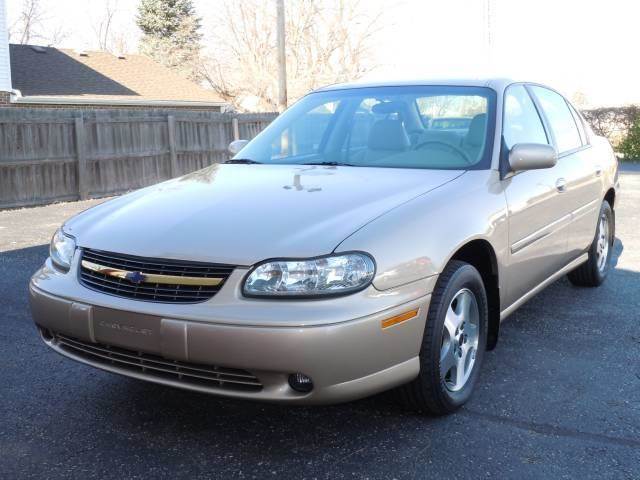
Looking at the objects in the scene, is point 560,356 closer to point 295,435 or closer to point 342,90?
point 295,435

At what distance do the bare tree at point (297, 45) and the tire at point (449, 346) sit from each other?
31.3m

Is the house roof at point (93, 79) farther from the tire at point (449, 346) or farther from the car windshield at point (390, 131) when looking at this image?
the tire at point (449, 346)

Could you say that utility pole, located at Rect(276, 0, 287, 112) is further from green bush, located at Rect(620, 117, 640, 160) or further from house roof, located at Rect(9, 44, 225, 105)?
green bush, located at Rect(620, 117, 640, 160)

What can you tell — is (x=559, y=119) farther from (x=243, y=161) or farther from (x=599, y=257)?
(x=243, y=161)

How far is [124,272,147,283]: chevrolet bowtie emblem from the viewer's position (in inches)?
112

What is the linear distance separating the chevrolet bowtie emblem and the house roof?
736 inches

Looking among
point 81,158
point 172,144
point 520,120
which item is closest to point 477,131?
point 520,120

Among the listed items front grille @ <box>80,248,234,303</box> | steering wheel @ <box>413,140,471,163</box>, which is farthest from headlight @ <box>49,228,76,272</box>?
steering wheel @ <box>413,140,471,163</box>

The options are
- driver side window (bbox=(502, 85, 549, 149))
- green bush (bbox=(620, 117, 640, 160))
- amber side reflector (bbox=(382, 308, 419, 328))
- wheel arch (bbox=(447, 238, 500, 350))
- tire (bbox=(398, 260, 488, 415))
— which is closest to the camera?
amber side reflector (bbox=(382, 308, 419, 328))

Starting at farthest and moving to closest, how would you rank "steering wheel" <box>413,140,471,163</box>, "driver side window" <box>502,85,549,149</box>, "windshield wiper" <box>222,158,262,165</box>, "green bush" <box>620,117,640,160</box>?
1. "green bush" <box>620,117,640,160</box>
2. "windshield wiper" <box>222,158,262,165</box>
3. "driver side window" <box>502,85,549,149</box>
4. "steering wheel" <box>413,140,471,163</box>

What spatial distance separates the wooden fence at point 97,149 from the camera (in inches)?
476

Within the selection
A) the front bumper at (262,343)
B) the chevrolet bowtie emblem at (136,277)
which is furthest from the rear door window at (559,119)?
the chevrolet bowtie emblem at (136,277)

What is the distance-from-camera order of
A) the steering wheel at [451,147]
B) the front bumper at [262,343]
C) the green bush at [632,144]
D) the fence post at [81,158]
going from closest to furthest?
1. the front bumper at [262,343]
2. the steering wheel at [451,147]
3. the fence post at [81,158]
4. the green bush at [632,144]

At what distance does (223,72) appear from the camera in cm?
4053
